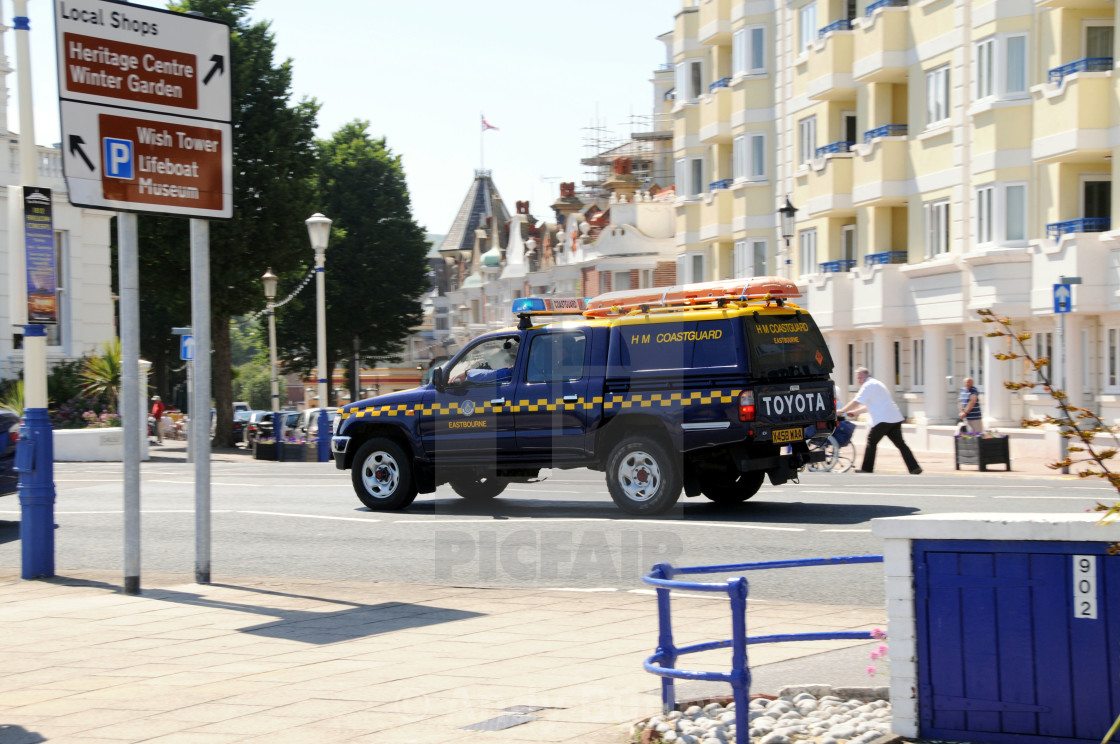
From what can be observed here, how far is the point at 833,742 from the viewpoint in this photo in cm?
535

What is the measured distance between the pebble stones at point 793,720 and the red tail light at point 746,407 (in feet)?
24.2

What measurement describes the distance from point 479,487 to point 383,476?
→ 139 cm

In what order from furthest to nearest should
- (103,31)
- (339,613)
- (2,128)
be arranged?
(2,128), (103,31), (339,613)

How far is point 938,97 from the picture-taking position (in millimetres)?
31938

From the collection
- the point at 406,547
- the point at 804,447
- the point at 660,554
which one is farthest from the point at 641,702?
the point at 804,447

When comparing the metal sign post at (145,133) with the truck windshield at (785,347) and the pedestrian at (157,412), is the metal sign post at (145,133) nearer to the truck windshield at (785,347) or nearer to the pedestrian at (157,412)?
the truck windshield at (785,347)

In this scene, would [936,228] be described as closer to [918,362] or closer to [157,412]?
[918,362]

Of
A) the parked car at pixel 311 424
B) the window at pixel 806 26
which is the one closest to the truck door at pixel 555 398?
the parked car at pixel 311 424

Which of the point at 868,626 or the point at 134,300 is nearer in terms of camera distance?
the point at 868,626

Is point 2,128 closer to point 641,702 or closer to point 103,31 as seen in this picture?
point 103,31

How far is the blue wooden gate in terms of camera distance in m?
4.97

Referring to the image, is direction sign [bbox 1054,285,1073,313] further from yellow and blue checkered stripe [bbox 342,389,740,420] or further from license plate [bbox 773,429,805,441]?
yellow and blue checkered stripe [bbox 342,389,740,420]

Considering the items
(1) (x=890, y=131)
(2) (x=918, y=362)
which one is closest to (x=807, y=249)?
(1) (x=890, y=131)

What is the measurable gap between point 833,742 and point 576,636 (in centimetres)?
302
